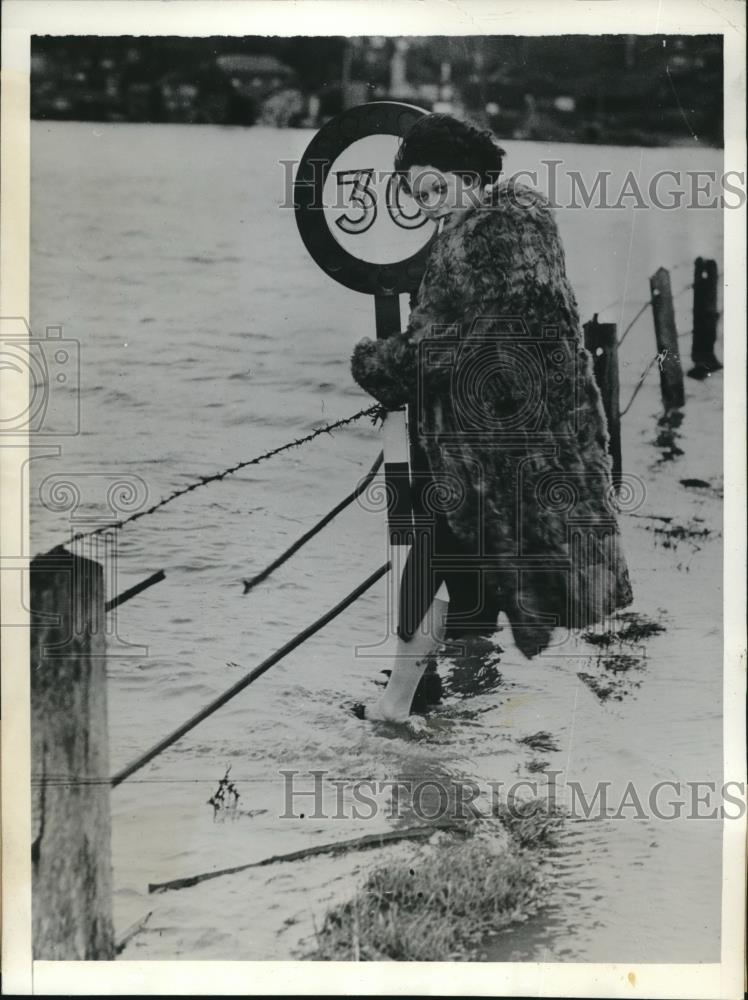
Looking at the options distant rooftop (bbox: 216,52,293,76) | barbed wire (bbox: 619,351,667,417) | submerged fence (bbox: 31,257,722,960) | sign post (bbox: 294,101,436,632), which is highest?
distant rooftop (bbox: 216,52,293,76)

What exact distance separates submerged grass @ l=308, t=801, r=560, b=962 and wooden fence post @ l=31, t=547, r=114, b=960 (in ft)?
2.03

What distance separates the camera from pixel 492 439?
6.73ft

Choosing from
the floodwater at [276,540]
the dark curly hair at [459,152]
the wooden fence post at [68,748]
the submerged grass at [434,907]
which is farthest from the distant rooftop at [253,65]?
the submerged grass at [434,907]

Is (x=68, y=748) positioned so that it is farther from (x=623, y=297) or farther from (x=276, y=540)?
(x=623, y=297)

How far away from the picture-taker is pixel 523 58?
206cm

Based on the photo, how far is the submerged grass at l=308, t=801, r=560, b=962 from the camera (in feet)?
6.63

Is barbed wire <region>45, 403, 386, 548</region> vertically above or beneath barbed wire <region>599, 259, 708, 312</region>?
beneath

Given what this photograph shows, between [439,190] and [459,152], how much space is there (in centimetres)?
11

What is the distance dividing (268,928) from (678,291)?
1.93 meters

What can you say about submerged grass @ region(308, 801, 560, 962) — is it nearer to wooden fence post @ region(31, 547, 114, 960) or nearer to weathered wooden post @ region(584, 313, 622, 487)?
wooden fence post @ region(31, 547, 114, 960)

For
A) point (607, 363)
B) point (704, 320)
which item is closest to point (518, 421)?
point (607, 363)

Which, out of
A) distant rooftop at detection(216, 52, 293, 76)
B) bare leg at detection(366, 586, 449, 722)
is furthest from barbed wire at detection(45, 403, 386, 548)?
distant rooftop at detection(216, 52, 293, 76)

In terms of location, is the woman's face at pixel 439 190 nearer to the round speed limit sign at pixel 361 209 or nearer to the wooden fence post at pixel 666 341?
the round speed limit sign at pixel 361 209

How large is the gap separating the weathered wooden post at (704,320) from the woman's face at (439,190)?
0.62m
